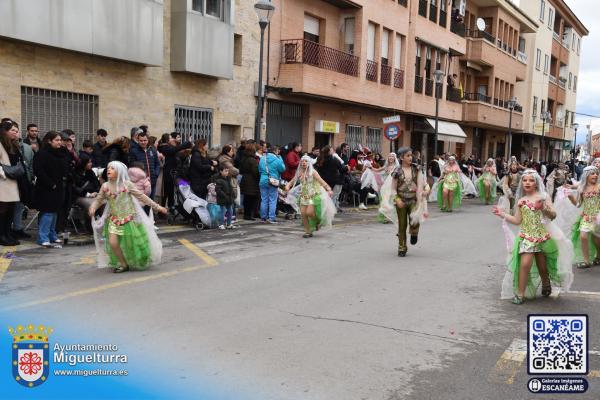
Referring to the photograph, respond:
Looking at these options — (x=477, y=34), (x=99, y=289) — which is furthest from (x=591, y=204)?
(x=477, y=34)

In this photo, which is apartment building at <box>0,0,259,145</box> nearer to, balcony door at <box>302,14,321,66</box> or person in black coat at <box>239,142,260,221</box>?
balcony door at <box>302,14,321,66</box>

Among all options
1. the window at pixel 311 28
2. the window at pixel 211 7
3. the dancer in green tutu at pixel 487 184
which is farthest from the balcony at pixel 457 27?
the window at pixel 211 7

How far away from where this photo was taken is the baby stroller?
1268 cm

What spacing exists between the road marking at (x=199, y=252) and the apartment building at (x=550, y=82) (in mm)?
39233

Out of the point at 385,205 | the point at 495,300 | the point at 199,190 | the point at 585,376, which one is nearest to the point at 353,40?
the point at 199,190

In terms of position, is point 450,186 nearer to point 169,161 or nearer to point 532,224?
point 169,161

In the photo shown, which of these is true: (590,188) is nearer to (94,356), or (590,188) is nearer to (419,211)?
(419,211)

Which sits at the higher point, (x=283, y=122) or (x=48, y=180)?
(x=283, y=122)

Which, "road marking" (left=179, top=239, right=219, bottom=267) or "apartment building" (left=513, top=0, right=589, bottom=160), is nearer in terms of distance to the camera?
"road marking" (left=179, top=239, right=219, bottom=267)

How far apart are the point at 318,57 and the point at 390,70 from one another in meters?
6.29

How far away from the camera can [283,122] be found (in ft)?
74.8

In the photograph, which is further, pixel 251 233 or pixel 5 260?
pixel 251 233

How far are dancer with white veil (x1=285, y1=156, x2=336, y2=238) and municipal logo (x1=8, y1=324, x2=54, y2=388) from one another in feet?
26.2

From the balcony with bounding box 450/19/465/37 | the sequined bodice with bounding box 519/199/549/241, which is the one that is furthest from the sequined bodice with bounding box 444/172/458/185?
the balcony with bounding box 450/19/465/37
